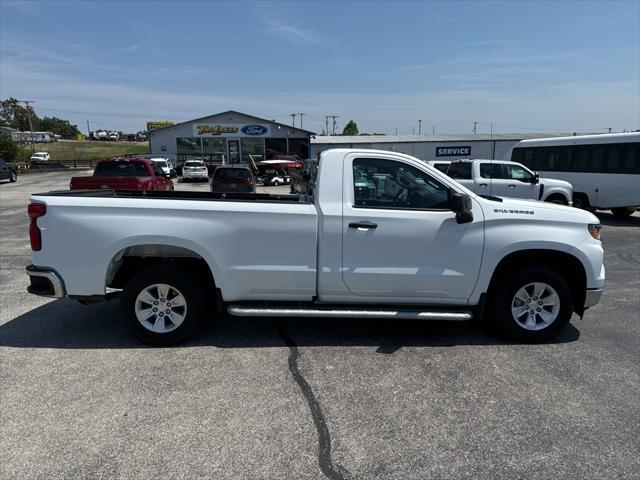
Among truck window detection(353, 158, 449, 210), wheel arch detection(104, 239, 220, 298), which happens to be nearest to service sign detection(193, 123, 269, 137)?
wheel arch detection(104, 239, 220, 298)

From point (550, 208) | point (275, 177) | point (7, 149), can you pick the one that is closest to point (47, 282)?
point (550, 208)

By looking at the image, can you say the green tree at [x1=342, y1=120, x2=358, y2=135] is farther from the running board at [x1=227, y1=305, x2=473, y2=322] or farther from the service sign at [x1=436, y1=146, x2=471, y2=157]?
the running board at [x1=227, y1=305, x2=473, y2=322]

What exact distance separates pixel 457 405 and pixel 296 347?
163 cm

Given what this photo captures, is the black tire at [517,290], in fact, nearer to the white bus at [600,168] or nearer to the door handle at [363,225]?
the door handle at [363,225]

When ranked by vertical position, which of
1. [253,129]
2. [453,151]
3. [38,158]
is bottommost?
[38,158]

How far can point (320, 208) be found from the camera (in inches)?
169

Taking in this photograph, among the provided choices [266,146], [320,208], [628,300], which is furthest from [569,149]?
[266,146]

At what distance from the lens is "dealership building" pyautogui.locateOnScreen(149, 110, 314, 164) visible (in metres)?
43.5

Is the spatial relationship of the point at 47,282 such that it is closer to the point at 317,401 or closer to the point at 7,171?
the point at 317,401

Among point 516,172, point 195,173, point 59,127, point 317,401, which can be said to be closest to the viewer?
point 317,401

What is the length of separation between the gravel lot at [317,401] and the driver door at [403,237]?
24.6 inches

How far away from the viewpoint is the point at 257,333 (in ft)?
15.7

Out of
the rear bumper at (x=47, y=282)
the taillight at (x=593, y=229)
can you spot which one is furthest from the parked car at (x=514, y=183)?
the rear bumper at (x=47, y=282)

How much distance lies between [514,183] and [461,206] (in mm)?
9996
